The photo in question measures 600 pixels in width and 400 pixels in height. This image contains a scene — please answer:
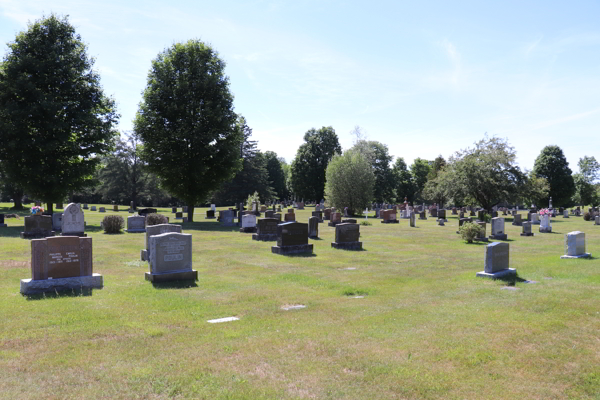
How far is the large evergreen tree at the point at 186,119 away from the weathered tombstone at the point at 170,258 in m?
23.8

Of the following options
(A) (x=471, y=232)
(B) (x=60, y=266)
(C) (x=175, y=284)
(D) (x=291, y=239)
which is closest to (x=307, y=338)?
(C) (x=175, y=284)

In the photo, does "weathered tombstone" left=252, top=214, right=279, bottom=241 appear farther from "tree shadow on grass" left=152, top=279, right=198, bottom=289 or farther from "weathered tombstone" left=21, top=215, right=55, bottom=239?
"tree shadow on grass" left=152, top=279, right=198, bottom=289

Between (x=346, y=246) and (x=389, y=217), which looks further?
(x=389, y=217)

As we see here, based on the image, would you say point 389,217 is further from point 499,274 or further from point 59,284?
point 59,284

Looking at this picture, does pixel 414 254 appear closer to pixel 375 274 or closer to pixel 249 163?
pixel 375 274

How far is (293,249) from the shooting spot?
1753 cm

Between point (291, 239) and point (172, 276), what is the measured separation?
23.0 feet

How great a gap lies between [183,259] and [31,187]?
23.5 metres

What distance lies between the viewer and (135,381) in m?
4.96

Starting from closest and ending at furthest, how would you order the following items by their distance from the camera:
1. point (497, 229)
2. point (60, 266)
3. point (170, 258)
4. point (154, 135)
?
point (60, 266) < point (170, 258) < point (497, 229) < point (154, 135)

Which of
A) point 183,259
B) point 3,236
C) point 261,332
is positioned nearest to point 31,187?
point 3,236

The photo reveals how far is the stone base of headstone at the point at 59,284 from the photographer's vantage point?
930 cm

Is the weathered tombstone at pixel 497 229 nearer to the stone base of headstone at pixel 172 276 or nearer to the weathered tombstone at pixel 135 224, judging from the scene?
the stone base of headstone at pixel 172 276

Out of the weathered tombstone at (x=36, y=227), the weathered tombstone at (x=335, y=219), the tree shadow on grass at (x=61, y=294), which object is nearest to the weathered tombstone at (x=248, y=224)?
the weathered tombstone at (x=335, y=219)
